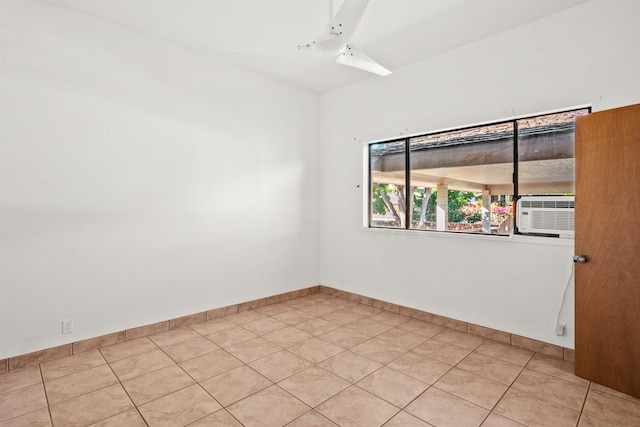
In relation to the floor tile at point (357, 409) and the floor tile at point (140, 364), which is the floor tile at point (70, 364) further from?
the floor tile at point (357, 409)

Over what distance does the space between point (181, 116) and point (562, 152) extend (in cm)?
376

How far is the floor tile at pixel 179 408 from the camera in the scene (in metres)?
2.00

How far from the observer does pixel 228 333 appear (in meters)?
3.38

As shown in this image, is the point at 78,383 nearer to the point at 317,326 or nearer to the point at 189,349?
the point at 189,349

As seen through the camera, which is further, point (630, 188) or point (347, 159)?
point (347, 159)

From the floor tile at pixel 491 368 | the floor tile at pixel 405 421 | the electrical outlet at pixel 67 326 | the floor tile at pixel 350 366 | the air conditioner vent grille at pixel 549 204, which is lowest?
the floor tile at pixel 491 368

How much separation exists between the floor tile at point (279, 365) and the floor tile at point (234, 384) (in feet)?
0.22

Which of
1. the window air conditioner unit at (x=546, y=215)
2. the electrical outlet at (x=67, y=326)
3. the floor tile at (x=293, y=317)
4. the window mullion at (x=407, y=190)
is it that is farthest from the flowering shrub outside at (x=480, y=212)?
the electrical outlet at (x=67, y=326)

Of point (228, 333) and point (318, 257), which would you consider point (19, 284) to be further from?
point (318, 257)

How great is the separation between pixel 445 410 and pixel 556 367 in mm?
1272

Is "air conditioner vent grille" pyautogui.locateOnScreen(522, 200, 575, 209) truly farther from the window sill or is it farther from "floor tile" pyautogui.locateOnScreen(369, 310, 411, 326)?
"floor tile" pyautogui.locateOnScreen(369, 310, 411, 326)

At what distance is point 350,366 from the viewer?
2.69m

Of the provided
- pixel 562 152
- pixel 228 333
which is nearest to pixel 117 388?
pixel 228 333

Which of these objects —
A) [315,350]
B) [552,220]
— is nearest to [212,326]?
[315,350]
